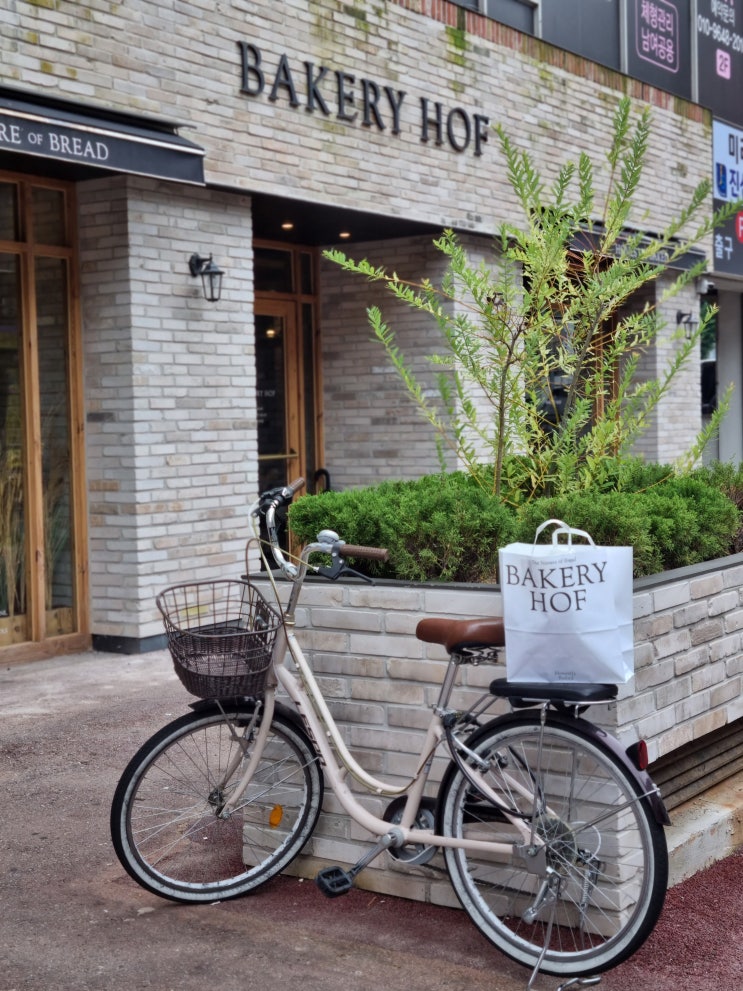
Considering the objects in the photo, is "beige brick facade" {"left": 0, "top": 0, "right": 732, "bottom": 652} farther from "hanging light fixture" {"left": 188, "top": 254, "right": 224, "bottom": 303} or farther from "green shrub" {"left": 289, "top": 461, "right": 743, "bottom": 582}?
"green shrub" {"left": 289, "top": 461, "right": 743, "bottom": 582}

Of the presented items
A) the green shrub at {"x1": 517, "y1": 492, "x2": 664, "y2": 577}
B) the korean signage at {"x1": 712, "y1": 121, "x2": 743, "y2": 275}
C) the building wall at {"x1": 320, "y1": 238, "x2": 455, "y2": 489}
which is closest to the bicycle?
the green shrub at {"x1": 517, "y1": 492, "x2": 664, "y2": 577}

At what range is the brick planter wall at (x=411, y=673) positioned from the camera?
393cm

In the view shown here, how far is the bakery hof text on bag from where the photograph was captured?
3.40 metres

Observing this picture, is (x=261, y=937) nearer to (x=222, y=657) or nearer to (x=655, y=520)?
(x=222, y=657)

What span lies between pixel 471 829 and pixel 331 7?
25.8 feet

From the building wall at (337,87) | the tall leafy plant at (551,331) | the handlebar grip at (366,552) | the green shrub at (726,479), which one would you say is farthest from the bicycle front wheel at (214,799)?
the building wall at (337,87)

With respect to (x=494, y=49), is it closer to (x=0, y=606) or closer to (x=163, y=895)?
(x=0, y=606)

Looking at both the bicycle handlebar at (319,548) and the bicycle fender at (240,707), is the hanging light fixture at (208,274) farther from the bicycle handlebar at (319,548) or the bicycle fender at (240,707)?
the bicycle fender at (240,707)

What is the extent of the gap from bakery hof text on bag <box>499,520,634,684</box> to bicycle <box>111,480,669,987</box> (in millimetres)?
59

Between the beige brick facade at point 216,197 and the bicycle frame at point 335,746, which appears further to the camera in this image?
the beige brick facade at point 216,197

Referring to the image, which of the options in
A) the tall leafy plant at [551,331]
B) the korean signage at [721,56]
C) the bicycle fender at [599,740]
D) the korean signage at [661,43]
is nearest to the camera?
the bicycle fender at [599,740]

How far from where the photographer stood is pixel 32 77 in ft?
25.0

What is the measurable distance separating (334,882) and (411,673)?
699 mm

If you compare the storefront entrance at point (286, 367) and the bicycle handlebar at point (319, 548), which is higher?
the storefront entrance at point (286, 367)
